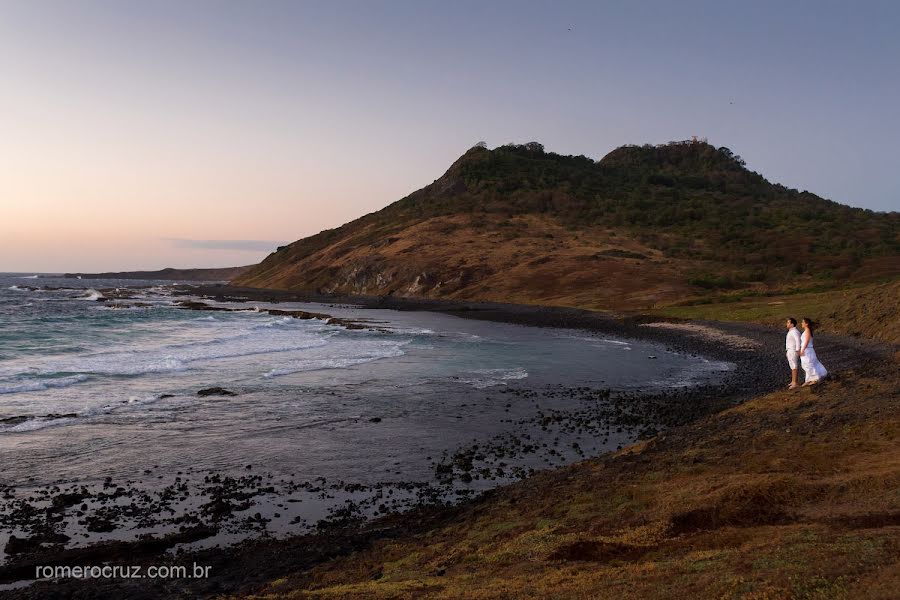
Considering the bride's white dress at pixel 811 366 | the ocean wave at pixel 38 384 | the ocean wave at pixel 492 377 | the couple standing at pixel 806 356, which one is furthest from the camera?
the ocean wave at pixel 492 377

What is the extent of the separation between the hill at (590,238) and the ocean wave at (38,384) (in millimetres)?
55971

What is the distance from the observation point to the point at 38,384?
27.7 metres

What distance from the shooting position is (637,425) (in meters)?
20.6

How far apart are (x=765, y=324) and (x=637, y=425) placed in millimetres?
31993

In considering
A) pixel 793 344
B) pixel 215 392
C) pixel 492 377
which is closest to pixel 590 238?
pixel 492 377

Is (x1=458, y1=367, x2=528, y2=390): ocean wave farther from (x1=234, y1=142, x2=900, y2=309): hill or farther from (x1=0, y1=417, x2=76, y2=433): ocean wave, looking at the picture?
(x1=234, y1=142, x2=900, y2=309): hill

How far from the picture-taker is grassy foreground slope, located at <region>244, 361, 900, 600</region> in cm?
628

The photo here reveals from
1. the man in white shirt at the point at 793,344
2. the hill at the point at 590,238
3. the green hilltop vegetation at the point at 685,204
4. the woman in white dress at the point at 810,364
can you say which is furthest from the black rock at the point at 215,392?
the green hilltop vegetation at the point at 685,204

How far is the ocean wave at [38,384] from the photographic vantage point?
1049 inches

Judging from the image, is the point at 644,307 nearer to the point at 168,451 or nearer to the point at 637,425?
the point at 637,425

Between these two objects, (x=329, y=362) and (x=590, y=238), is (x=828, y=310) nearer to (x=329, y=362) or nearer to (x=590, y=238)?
(x=329, y=362)

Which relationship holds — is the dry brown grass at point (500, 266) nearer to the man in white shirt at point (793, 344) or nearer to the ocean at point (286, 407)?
the ocean at point (286, 407)

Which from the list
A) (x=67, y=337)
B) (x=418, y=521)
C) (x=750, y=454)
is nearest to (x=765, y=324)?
(x=750, y=454)

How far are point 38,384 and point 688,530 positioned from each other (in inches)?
1136
